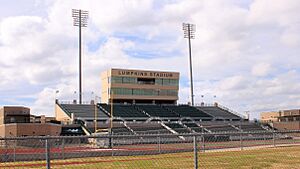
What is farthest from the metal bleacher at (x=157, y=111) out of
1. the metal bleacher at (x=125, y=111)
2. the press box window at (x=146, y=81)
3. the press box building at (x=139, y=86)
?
the press box window at (x=146, y=81)

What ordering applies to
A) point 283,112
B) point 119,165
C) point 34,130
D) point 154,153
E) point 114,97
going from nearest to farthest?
A: point 119,165, point 154,153, point 34,130, point 114,97, point 283,112

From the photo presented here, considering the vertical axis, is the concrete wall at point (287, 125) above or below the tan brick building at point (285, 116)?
below

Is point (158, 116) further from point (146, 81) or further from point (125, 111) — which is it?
point (146, 81)

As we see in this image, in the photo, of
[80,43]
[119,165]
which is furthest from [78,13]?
[119,165]

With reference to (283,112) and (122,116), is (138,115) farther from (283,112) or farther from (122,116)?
(283,112)

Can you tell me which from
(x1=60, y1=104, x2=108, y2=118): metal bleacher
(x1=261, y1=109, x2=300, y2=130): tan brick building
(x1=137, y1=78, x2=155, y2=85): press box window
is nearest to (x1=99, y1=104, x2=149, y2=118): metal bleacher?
(x1=60, y1=104, x2=108, y2=118): metal bleacher

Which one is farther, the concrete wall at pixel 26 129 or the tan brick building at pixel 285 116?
the tan brick building at pixel 285 116

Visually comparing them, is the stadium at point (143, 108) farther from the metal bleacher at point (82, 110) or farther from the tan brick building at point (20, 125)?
the tan brick building at point (20, 125)

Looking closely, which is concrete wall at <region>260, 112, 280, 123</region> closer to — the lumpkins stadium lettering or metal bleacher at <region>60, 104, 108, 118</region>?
the lumpkins stadium lettering

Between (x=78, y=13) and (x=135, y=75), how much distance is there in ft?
52.3

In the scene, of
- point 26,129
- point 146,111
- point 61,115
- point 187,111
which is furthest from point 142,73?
point 26,129

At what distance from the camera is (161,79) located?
287 feet

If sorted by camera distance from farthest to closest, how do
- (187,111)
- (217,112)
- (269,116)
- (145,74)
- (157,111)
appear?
(269,116) < (145,74) < (217,112) < (187,111) < (157,111)

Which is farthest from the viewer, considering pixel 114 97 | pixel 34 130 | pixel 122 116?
pixel 114 97
